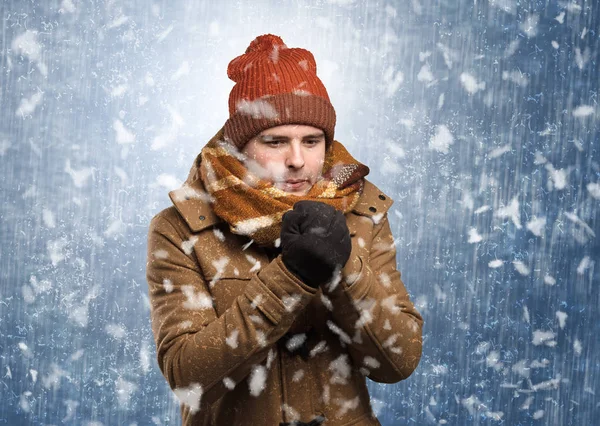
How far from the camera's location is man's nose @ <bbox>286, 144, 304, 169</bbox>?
1.84 meters

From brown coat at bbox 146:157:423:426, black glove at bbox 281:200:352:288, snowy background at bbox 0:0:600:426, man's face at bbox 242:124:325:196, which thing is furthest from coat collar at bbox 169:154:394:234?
snowy background at bbox 0:0:600:426

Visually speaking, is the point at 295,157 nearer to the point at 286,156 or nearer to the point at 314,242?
the point at 286,156

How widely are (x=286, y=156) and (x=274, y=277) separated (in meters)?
0.30

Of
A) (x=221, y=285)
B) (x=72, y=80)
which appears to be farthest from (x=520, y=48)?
(x=221, y=285)

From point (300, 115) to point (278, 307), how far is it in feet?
1.37

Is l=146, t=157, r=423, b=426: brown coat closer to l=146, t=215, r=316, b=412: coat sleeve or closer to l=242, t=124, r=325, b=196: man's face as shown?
l=146, t=215, r=316, b=412: coat sleeve

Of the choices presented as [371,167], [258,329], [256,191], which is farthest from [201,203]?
[371,167]

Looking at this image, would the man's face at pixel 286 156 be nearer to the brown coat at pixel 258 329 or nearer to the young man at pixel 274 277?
the young man at pixel 274 277

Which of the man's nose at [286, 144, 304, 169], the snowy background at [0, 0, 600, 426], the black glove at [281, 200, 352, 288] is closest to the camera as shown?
the black glove at [281, 200, 352, 288]

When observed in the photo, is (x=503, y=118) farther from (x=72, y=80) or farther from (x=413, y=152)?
(x=72, y=80)

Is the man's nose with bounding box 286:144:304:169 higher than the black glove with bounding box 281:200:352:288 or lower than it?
higher

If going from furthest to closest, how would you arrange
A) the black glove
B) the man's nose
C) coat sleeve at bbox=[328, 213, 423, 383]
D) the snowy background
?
1. the snowy background
2. the man's nose
3. coat sleeve at bbox=[328, 213, 423, 383]
4. the black glove

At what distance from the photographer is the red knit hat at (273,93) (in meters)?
1.88

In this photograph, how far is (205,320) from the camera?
1.80 metres
